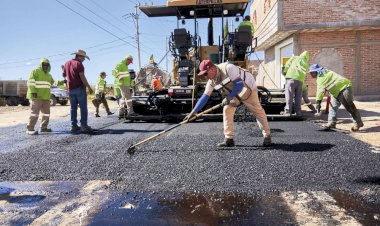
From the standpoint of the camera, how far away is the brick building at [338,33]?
12211 millimetres

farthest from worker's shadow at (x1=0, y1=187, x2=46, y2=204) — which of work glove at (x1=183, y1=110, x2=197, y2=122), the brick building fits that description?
the brick building

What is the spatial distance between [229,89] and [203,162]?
4.03 feet

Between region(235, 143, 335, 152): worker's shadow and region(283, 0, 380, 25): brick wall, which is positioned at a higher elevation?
region(283, 0, 380, 25): brick wall

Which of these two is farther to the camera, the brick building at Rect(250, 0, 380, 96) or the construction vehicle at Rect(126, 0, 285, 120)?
the brick building at Rect(250, 0, 380, 96)

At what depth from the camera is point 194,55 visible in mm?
8258

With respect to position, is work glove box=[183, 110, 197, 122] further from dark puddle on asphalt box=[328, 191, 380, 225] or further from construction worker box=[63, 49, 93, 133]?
construction worker box=[63, 49, 93, 133]

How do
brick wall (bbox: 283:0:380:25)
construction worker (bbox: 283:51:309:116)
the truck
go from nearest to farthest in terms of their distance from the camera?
1. construction worker (bbox: 283:51:309:116)
2. brick wall (bbox: 283:0:380:25)
3. the truck

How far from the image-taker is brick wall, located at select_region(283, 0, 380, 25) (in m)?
12.1

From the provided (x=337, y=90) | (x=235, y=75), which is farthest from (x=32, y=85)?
(x=337, y=90)

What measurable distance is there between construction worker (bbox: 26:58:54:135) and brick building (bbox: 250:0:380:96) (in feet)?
27.6

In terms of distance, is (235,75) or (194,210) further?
(235,75)

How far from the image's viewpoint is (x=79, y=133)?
23.0 ft

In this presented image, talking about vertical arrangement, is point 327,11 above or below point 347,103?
above

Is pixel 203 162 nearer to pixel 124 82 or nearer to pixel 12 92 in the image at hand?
pixel 124 82
